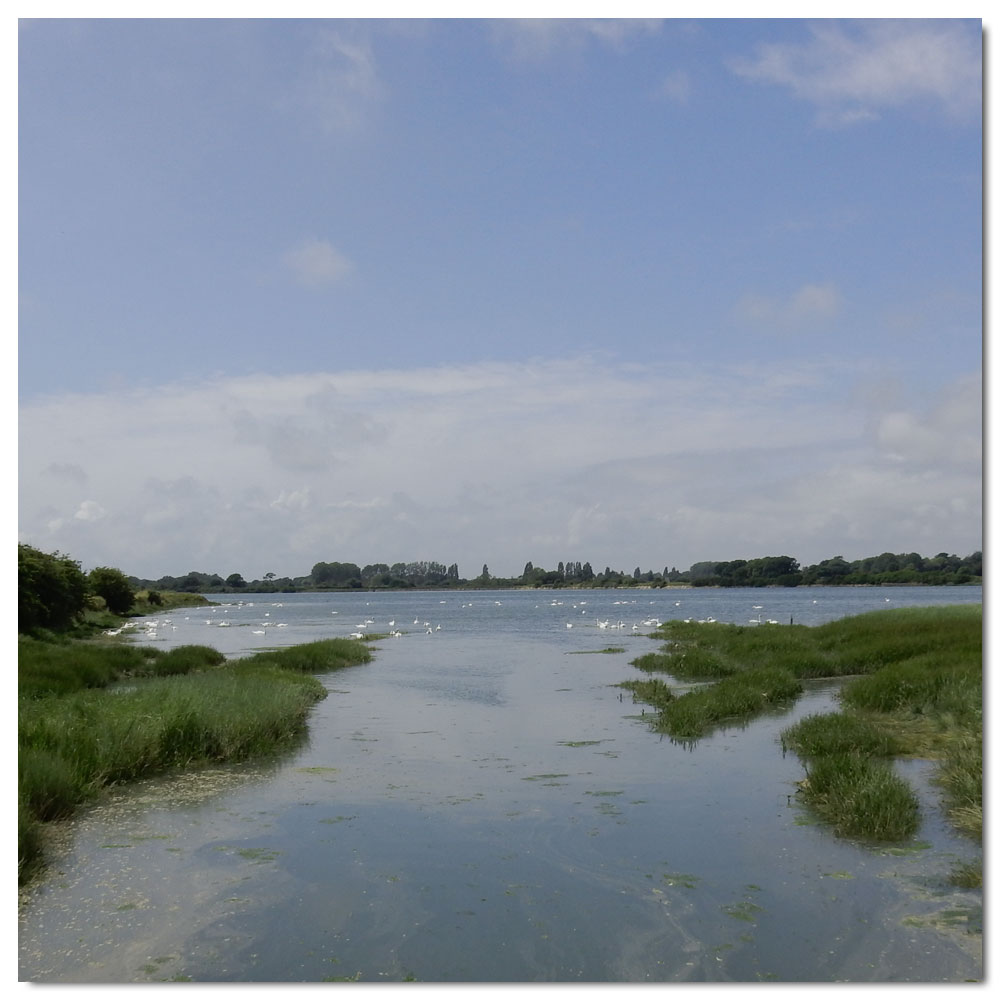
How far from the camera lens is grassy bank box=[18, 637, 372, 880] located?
13680mm

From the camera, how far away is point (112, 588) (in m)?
83.4

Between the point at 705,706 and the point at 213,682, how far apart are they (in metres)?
13.8

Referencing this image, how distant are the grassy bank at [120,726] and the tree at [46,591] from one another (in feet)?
54.7

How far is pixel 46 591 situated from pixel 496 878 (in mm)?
46424

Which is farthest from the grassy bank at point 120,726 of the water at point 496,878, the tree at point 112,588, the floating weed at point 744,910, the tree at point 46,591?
the tree at point 112,588

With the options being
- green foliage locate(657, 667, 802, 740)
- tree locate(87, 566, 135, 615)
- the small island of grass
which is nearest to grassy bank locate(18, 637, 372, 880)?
green foliage locate(657, 667, 802, 740)

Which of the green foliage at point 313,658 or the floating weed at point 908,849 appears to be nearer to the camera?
the floating weed at point 908,849

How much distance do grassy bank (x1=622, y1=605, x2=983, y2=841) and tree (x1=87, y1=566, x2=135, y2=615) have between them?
5932cm

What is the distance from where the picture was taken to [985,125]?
6.55 m

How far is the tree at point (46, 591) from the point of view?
45969 millimetres

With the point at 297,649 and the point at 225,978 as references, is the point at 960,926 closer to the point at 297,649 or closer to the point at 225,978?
the point at 225,978

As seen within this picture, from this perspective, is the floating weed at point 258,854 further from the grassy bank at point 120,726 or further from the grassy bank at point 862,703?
the grassy bank at point 862,703

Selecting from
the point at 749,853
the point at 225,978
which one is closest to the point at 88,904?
the point at 225,978

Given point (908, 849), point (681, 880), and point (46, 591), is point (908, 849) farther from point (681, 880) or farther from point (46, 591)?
point (46, 591)
